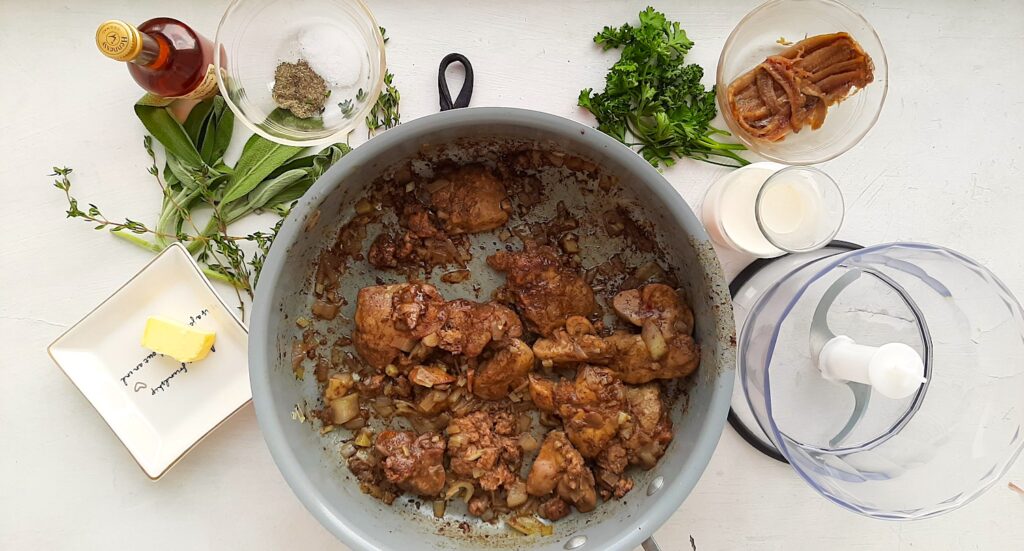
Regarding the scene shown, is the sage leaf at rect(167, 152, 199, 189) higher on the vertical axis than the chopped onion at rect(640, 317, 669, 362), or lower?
higher

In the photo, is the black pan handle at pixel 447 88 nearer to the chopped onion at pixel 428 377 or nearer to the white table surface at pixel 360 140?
the white table surface at pixel 360 140

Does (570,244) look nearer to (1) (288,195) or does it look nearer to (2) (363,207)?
(2) (363,207)

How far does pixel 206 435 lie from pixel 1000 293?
6.30ft

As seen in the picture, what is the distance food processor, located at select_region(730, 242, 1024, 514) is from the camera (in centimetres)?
138

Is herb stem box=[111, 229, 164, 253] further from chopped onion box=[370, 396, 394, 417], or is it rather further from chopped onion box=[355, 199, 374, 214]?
chopped onion box=[370, 396, 394, 417]

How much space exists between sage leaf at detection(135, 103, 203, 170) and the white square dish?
0.92 ft

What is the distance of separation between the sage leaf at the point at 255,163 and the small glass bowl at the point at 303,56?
0.06 meters

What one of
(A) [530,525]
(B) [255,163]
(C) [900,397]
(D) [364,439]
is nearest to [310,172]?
(B) [255,163]

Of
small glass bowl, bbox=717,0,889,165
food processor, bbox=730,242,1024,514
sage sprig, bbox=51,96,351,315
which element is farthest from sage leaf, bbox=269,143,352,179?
food processor, bbox=730,242,1024,514

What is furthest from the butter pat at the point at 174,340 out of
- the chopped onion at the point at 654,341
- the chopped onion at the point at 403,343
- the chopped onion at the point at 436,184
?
the chopped onion at the point at 654,341

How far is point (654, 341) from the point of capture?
5.50ft

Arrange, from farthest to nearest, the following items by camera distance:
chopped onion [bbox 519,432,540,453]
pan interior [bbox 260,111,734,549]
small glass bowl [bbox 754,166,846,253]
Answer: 1. chopped onion [bbox 519,432,540,453]
2. small glass bowl [bbox 754,166,846,253]
3. pan interior [bbox 260,111,734,549]

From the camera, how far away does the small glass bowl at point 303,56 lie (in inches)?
66.2

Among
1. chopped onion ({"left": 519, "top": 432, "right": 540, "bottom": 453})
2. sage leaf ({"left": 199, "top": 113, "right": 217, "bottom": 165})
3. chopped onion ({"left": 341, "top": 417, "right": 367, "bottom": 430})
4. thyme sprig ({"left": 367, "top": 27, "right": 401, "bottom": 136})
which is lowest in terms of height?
chopped onion ({"left": 519, "top": 432, "right": 540, "bottom": 453})
